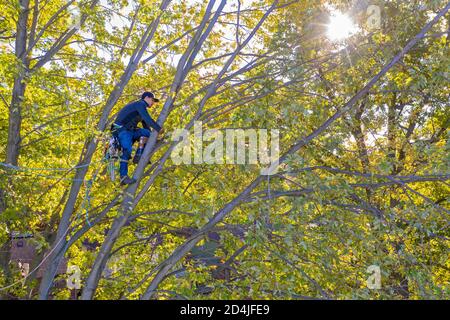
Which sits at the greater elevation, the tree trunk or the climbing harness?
the tree trunk

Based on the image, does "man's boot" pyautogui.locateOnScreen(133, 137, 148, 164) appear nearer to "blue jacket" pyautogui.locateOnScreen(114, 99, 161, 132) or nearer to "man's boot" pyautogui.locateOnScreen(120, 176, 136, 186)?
"blue jacket" pyautogui.locateOnScreen(114, 99, 161, 132)

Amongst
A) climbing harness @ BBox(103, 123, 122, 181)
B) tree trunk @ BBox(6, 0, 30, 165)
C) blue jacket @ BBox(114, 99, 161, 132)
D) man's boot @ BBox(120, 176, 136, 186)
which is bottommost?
man's boot @ BBox(120, 176, 136, 186)

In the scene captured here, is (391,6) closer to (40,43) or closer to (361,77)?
(361,77)

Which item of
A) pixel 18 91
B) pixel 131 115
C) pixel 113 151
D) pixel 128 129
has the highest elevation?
pixel 18 91

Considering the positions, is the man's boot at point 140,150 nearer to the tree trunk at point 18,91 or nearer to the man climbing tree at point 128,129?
the man climbing tree at point 128,129

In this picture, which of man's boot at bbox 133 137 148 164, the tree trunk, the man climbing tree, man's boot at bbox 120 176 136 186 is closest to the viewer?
man's boot at bbox 120 176 136 186

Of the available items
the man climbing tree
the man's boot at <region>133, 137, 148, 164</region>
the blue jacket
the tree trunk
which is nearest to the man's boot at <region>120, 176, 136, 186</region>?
the man climbing tree

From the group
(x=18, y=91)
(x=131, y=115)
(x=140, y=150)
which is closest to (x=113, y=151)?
(x=140, y=150)

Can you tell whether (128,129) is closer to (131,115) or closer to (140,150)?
(131,115)

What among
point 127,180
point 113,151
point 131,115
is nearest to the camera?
point 127,180

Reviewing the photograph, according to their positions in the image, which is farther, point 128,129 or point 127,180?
point 128,129

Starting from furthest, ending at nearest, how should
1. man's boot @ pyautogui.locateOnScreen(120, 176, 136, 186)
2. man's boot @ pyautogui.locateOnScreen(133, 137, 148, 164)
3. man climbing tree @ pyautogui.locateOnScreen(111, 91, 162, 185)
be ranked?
man's boot @ pyautogui.locateOnScreen(133, 137, 148, 164) → man climbing tree @ pyautogui.locateOnScreen(111, 91, 162, 185) → man's boot @ pyautogui.locateOnScreen(120, 176, 136, 186)

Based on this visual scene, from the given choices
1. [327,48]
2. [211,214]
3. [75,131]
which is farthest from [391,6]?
[75,131]

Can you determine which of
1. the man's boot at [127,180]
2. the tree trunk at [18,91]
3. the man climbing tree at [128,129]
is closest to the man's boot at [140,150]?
the man climbing tree at [128,129]
